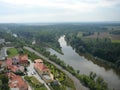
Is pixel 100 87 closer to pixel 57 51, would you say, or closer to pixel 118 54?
pixel 118 54

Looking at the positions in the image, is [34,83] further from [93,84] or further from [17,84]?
[93,84]

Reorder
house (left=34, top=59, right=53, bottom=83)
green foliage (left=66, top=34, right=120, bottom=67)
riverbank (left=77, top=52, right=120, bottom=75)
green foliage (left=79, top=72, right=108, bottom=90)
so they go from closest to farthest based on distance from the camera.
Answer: green foliage (left=79, top=72, right=108, bottom=90)
house (left=34, top=59, right=53, bottom=83)
riverbank (left=77, top=52, right=120, bottom=75)
green foliage (left=66, top=34, right=120, bottom=67)

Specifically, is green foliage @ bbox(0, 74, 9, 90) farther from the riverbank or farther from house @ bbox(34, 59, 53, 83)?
the riverbank

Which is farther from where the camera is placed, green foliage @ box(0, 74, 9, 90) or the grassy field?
the grassy field

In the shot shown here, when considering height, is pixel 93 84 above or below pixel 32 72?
Result: above

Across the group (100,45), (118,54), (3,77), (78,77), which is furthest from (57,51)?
(3,77)

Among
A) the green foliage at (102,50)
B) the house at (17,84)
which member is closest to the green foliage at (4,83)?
the house at (17,84)

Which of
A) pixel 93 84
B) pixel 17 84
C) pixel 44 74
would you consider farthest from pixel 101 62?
pixel 17 84

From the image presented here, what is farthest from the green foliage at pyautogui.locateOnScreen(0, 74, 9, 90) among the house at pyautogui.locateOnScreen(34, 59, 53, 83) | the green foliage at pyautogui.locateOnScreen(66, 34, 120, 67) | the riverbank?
the green foliage at pyautogui.locateOnScreen(66, 34, 120, 67)
